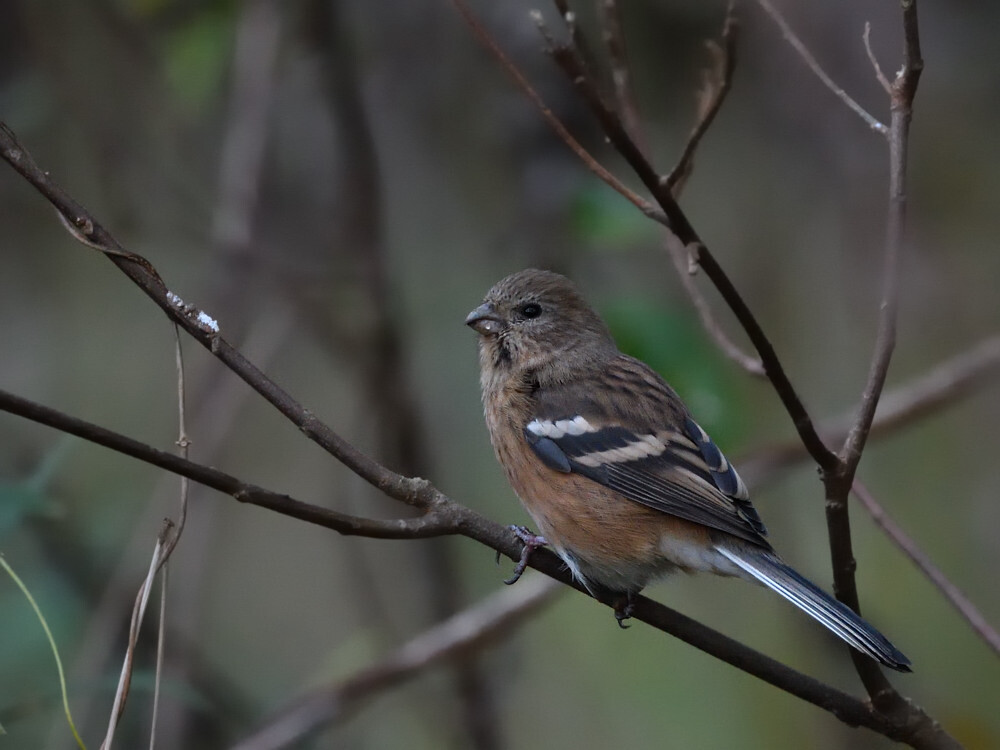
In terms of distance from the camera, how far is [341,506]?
553 centimetres

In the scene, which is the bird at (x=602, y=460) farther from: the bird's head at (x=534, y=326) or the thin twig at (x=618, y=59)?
the thin twig at (x=618, y=59)

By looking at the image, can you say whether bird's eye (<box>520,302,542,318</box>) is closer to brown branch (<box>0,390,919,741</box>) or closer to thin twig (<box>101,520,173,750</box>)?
brown branch (<box>0,390,919,741</box>)

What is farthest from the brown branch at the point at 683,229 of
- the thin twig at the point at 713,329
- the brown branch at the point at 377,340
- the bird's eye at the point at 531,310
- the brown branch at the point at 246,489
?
the brown branch at the point at 377,340

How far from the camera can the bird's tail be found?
2729 millimetres

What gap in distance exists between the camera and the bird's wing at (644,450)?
355 cm

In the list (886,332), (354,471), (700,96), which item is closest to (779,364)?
(886,332)

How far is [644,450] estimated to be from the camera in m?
3.80

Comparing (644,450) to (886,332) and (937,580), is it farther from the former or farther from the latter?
(886,332)

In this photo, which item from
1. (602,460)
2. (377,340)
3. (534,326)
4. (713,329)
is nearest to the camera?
(713,329)

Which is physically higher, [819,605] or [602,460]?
[602,460]

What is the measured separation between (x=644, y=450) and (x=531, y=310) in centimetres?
84

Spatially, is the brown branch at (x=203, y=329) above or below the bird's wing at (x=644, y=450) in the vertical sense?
above

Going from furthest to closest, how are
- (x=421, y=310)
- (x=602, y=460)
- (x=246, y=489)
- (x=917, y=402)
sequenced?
(x=421, y=310), (x=917, y=402), (x=602, y=460), (x=246, y=489)

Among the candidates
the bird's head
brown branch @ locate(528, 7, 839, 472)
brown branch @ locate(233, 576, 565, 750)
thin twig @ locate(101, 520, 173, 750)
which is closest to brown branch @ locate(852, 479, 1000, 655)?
brown branch @ locate(528, 7, 839, 472)
